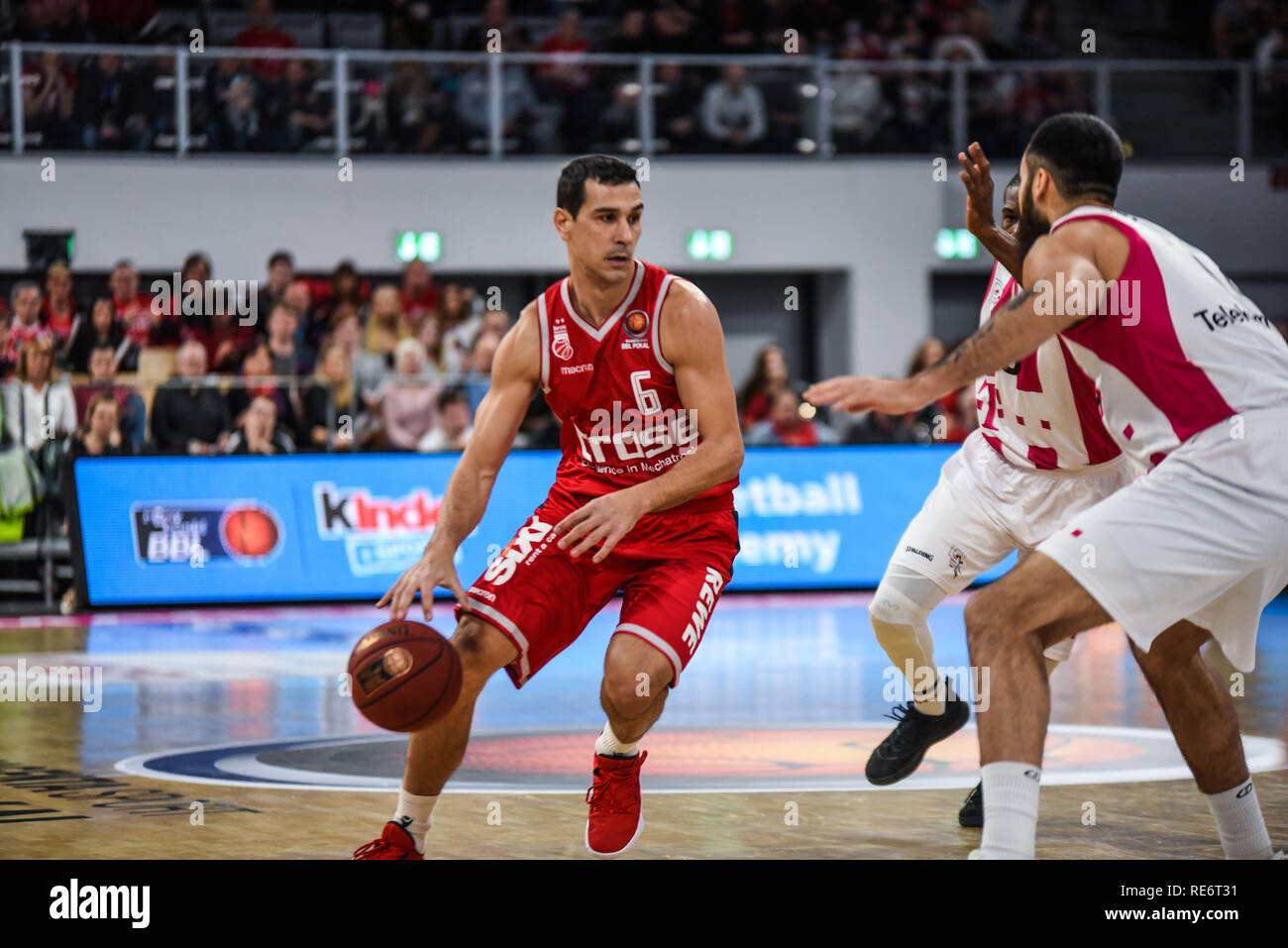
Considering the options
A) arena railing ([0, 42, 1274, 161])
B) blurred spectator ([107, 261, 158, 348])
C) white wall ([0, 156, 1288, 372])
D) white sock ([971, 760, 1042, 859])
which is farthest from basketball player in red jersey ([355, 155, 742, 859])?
white wall ([0, 156, 1288, 372])

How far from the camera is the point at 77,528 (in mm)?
12375

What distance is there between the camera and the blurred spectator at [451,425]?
1335 centimetres

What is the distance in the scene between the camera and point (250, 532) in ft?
41.3

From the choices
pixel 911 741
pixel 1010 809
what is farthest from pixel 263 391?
pixel 1010 809

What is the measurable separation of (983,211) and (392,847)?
2601 mm

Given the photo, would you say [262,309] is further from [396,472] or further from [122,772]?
[122,772]

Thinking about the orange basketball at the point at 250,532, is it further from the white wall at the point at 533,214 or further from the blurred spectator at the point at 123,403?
the white wall at the point at 533,214

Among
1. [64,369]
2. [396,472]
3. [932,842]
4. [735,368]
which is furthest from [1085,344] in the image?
[735,368]

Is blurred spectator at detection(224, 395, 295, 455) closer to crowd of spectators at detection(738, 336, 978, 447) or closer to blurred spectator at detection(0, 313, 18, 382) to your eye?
blurred spectator at detection(0, 313, 18, 382)

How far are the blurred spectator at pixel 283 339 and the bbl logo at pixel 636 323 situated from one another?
8.17 metres

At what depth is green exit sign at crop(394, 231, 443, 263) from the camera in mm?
16625

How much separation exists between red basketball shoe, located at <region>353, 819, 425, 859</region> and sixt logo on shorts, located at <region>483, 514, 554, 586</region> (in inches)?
29.5

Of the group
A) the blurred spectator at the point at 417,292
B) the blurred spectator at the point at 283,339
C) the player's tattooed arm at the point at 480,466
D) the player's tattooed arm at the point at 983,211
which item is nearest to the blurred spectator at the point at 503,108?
the blurred spectator at the point at 417,292
